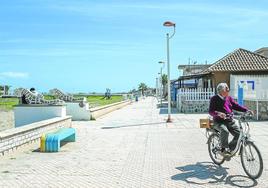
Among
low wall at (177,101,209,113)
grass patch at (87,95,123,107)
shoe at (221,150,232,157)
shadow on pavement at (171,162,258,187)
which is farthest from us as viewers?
grass patch at (87,95,123,107)

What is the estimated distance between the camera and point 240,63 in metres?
34.0

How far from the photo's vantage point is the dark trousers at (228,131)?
8523mm

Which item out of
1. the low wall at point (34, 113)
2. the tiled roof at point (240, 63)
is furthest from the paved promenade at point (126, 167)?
the tiled roof at point (240, 63)

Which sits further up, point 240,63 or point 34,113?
point 240,63

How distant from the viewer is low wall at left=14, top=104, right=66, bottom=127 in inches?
705

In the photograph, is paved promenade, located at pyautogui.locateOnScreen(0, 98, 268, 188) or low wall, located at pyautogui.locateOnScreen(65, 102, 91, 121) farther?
low wall, located at pyautogui.locateOnScreen(65, 102, 91, 121)

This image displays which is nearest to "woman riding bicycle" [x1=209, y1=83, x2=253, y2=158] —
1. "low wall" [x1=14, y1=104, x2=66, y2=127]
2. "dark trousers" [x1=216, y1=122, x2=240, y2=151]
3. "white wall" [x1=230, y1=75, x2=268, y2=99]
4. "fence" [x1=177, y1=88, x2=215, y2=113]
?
"dark trousers" [x1=216, y1=122, x2=240, y2=151]

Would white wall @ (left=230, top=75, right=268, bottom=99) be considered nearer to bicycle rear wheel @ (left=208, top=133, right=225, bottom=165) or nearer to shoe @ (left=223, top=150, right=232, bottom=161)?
bicycle rear wheel @ (left=208, top=133, right=225, bottom=165)

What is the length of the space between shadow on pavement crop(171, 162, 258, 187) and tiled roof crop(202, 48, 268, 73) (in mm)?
23897

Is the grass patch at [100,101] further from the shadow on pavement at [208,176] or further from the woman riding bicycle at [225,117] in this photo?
the woman riding bicycle at [225,117]

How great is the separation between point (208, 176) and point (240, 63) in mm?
26796

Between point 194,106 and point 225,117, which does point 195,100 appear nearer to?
point 194,106

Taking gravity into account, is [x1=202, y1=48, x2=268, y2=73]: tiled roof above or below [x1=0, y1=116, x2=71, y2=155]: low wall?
above

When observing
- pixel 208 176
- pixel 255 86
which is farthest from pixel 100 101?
pixel 208 176
